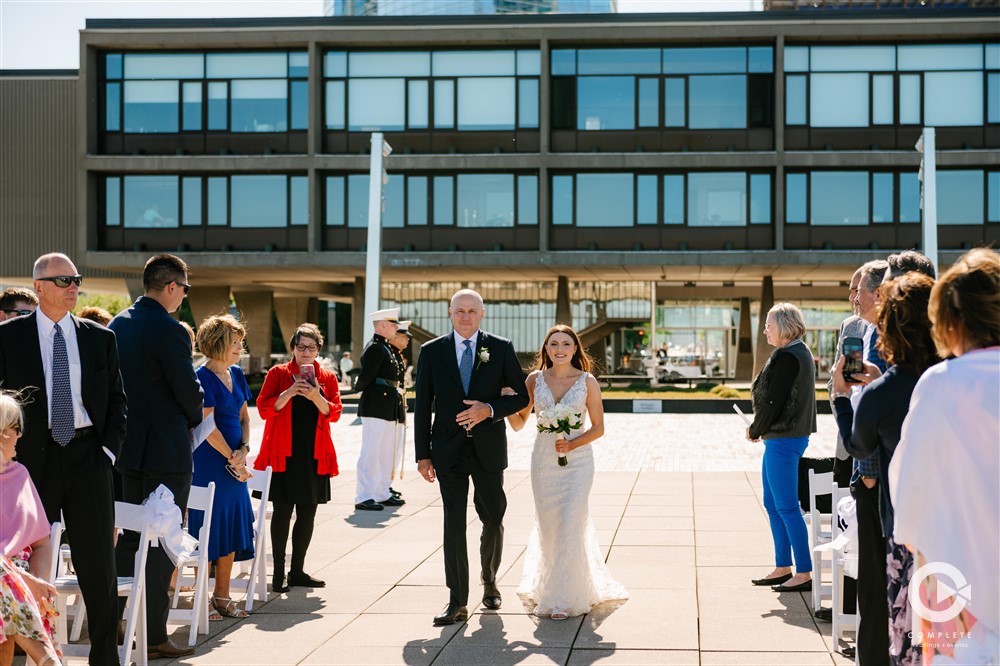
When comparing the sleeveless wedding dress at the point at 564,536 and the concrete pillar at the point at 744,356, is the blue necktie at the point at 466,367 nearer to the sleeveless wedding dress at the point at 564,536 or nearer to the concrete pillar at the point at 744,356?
the sleeveless wedding dress at the point at 564,536

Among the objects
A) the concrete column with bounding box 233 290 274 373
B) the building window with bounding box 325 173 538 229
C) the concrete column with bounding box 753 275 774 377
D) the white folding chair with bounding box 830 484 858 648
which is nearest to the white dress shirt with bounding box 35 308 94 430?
the white folding chair with bounding box 830 484 858 648

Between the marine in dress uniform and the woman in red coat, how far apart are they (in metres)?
3.96

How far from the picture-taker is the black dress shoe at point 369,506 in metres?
13.0

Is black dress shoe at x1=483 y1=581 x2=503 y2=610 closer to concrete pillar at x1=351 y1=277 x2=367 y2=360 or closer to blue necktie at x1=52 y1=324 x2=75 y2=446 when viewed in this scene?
blue necktie at x1=52 y1=324 x2=75 y2=446

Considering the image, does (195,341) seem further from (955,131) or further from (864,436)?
(955,131)

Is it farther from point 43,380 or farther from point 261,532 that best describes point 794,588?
point 43,380

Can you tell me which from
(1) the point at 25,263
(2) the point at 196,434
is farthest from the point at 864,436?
(1) the point at 25,263

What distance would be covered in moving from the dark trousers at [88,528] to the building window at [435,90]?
113 ft

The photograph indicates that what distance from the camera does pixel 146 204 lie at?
133ft

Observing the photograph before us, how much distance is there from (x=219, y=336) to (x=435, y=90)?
32.9 meters

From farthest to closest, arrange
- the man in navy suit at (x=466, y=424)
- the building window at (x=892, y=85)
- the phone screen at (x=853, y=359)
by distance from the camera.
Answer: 1. the building window at (x=892, y=85)
2. the man in navy suit at (x=466, y=424)
3. the phone screen at (x=853, y=359)

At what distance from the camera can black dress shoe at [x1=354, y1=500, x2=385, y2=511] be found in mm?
13023

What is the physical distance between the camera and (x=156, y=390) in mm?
6996

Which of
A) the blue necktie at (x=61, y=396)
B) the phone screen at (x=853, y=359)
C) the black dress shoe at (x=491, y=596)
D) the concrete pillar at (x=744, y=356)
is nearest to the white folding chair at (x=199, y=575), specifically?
the blue necktie at (x=61, y=396)
